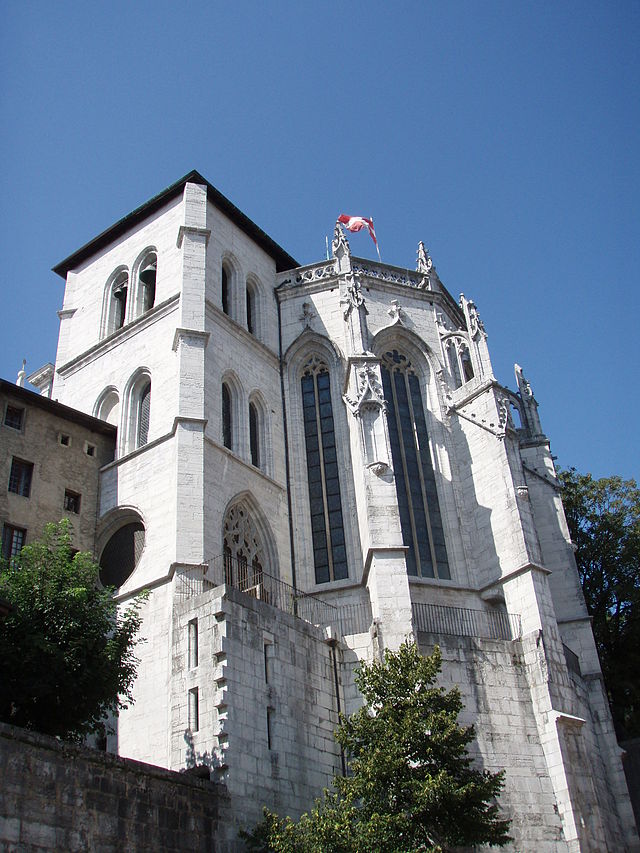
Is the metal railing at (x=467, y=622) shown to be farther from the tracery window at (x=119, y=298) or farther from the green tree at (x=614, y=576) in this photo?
the tracery window at (x=119, y=298)

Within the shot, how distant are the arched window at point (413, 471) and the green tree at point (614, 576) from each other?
336 inches

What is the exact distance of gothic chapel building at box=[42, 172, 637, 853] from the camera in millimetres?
20453

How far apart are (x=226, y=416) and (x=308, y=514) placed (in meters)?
3.94

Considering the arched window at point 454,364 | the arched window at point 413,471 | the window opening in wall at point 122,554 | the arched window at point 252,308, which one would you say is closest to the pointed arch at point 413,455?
the arched window at point 413,471

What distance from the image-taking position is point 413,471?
93.1 ft

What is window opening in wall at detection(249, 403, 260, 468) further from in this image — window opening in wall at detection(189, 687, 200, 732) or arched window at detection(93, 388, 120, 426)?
window opening in wall at detection(189, 687, 200, 732)

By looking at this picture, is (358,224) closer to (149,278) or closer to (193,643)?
(149,278)

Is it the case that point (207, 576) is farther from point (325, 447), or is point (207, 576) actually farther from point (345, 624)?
point (325, 447)

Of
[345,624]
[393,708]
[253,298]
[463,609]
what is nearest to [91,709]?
[393,708]

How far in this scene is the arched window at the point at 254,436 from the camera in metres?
28.4

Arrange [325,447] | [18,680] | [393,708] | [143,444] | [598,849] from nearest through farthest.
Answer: [18,680] → [393,708] → [598,849] → [143,444] → [325,447]

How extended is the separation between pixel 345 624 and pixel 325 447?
6.35m

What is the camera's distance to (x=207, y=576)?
22.8 metres

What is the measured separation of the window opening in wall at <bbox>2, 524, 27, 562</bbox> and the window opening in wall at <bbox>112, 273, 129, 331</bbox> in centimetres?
1035
